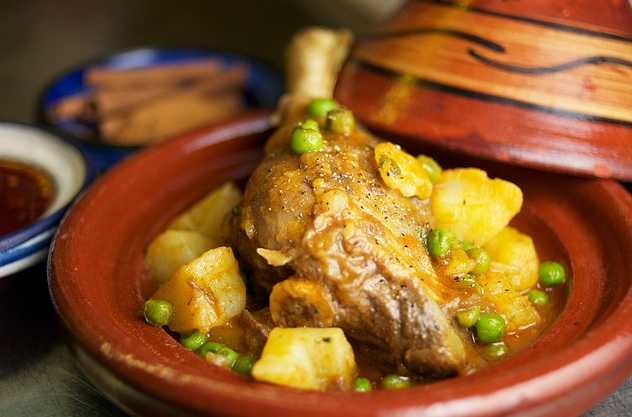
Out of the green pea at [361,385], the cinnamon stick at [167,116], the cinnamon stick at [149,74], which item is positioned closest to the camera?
the green pea at [361,385]

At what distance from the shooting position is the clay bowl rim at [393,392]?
5.45 ft

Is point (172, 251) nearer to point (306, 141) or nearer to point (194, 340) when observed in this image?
point (194, 340)

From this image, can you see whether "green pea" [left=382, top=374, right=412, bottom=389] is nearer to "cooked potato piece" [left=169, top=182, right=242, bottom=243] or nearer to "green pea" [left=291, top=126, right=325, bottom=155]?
"green pea" [left=291, top=126, right=325, bottom=155]

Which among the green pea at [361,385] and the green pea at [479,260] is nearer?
the green pea at [361,385]

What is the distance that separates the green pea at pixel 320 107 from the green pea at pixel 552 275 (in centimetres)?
86

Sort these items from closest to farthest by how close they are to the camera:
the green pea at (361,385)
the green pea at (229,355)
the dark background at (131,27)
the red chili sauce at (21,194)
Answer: the green pea at (361,385)
the green pea at (229,355)
the red chili sauce at (21,194)
the dark background at (131,27)

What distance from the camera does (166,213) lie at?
9.34 ft

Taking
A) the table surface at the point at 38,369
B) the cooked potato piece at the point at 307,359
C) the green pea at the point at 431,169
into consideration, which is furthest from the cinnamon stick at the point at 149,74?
the cooked potato piece at the point at 307,359

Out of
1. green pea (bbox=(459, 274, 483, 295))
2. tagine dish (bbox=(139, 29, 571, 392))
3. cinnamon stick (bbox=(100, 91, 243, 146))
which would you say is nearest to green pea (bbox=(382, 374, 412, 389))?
tagine dish (bbox=(139, 29, 571, 392))

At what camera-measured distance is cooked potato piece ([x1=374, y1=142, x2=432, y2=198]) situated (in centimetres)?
226

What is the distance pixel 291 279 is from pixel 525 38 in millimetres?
1120

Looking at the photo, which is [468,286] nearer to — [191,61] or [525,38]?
[525,38]

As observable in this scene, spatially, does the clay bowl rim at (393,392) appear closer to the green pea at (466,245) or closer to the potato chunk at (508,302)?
the potato chunk at (508,302)

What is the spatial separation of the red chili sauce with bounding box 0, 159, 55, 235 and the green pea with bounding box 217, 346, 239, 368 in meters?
1.22
